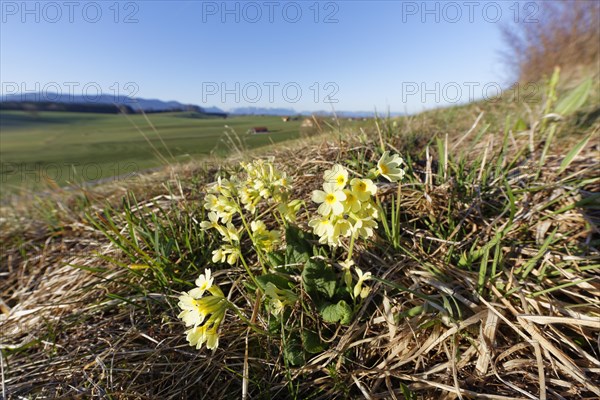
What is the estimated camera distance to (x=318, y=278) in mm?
1387

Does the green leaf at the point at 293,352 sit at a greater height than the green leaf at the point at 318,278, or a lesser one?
lesser

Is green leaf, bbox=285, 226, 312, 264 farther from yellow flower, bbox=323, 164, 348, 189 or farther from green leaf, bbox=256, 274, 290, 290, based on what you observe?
yellow flower, bbox=323, 164, 348, 189

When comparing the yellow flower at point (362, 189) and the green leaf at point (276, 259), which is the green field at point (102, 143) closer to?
the green leaf at point (276, 259)

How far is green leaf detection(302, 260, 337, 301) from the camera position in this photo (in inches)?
53.9

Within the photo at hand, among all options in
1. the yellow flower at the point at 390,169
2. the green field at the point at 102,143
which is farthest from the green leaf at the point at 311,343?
the green field at the point at 102,143

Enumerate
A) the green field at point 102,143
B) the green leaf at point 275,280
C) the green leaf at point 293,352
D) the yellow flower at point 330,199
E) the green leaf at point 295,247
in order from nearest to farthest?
1. the yellow flower at point 330,199
2. the green leaf at point 293,352
3. the green leaf at point 275,280
4. the green leaf at point 295,247
5. the green field at point 102,143

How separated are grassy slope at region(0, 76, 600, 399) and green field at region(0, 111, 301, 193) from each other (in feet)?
3.25

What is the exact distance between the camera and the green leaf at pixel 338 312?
1.28 m

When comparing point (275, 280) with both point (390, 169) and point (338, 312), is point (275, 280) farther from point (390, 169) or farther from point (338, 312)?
point (390, 169)

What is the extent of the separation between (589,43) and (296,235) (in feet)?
53.8

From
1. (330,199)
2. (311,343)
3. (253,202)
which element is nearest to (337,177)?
(330,199)

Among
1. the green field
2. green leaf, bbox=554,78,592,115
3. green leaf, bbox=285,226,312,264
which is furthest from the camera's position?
the green field

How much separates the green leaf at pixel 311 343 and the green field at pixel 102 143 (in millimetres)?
1895

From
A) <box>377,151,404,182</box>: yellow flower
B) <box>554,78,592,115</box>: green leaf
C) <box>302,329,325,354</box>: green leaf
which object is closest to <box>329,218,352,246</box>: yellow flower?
<box>377,151,404,182</box>: yellow flower
